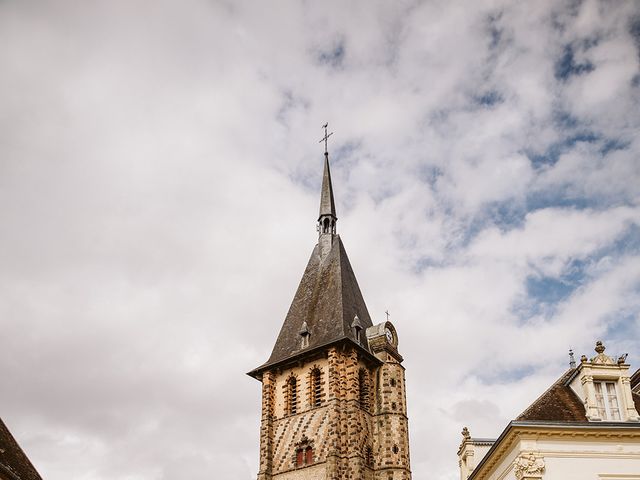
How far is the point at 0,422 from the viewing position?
2461cm

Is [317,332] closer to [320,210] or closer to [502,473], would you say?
[320,210]

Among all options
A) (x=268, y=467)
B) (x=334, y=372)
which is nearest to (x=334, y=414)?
(x=334, y=372)

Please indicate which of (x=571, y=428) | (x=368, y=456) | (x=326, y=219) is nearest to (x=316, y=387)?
(x=368, y=456)

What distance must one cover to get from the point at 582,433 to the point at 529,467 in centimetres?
190

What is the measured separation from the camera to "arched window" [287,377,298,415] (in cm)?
3988

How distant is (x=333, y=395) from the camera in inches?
1483

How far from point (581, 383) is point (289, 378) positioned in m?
22.6

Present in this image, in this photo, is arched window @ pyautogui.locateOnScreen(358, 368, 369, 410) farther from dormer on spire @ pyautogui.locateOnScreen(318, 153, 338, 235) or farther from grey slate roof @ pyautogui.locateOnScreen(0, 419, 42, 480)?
grey slate roof @ pyautogui.locateOnScreen(0, 419, 42, 480)

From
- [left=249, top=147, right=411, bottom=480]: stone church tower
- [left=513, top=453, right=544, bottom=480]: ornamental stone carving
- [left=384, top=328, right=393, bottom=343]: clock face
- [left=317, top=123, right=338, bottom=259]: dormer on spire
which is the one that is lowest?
[left=513, top=453, right=544, bottom=480]: ornamental stone carving

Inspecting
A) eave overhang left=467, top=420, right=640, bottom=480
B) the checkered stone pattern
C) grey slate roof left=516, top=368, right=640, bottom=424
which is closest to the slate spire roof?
the checkered stone pattern

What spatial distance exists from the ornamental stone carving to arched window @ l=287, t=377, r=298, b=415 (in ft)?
71.7

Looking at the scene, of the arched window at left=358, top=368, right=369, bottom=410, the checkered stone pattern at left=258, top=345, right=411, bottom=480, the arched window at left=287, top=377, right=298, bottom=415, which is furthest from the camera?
the arched window at left=287, top=377, right=298, bottom=415

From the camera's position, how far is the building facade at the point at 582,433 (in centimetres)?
1923

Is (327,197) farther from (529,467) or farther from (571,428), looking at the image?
(529,467)
